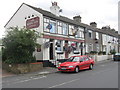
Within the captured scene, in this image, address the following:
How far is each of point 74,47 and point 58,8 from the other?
6982 mm

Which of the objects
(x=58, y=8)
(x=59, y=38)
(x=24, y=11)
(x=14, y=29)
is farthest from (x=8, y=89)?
(x=58, y=8)

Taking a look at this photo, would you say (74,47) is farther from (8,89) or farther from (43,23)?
(8,89)

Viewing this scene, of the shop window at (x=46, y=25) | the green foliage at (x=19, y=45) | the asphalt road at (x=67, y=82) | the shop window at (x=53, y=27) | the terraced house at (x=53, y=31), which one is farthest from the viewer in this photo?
the shop window at (x=53, y=27)

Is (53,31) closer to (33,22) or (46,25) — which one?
Result: (46,25)

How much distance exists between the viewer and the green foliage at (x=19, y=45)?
13.7 meters

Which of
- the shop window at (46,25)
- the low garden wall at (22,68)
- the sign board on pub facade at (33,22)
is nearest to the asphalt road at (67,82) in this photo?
the low garden wall at (22,68)

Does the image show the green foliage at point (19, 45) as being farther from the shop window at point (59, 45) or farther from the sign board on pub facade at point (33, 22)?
the shop window at point (59, 45)

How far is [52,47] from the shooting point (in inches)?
781

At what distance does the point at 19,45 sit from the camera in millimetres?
13734

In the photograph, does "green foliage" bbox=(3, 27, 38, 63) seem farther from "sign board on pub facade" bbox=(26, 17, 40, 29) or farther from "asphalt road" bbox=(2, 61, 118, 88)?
"sign board on pub facade" bbox=(26, 17, 40, 29)

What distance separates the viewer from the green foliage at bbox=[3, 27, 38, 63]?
45.0 ft

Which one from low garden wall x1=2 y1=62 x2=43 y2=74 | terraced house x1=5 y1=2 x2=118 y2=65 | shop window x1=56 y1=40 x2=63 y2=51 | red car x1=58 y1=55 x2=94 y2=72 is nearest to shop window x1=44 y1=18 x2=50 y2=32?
terraced house x1=5 y1=2 x2=118 y2=65

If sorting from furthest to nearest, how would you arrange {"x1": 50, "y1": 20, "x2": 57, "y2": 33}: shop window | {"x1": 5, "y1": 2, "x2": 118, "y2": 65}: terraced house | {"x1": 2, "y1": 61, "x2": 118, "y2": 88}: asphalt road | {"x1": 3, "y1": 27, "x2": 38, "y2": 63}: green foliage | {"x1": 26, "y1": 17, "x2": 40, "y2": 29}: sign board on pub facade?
{"x1": 50, "y1": 20, "x2": 57, "y2": 33}: shop window, {"x1": 26, "y1": 17, "x2": 40, "y2": 29}: sign board on pub facade, {"x1": 5, "y1": 2, "x2": 118, "y2": 65}: terraced house, {"x1": 3, "y1": 27, "x2": 38, "y2": 63}: green foliage, {"x1": 2, "y1": 61, "x2": 118, "y2": 88}: asphalt road

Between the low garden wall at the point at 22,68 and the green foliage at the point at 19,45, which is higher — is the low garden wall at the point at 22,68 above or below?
below
